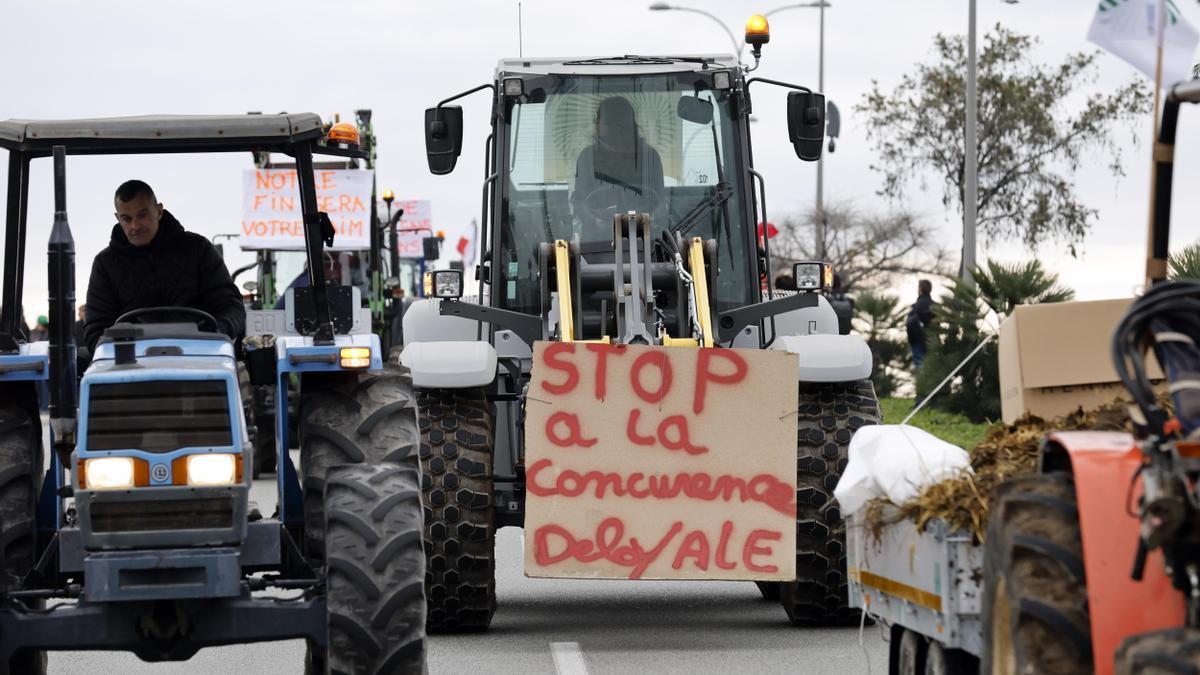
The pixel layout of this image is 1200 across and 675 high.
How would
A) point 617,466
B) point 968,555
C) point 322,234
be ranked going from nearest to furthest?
1. point 968,555
2. point 322,234
3. point 617,466

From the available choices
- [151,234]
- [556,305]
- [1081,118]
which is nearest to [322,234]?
[151,234]

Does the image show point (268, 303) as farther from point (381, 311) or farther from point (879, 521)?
point (879, 521)

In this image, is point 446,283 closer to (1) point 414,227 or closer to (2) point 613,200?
(2) point 613,200

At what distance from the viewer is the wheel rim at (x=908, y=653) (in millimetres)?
8080

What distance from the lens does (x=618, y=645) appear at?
454 inches

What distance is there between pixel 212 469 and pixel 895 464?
234 cm

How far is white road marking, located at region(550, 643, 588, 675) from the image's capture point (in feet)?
34.6

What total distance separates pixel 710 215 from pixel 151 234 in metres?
4.87

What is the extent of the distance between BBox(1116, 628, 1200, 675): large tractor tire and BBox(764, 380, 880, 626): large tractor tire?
6406 mm

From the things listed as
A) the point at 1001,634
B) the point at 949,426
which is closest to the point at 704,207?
the point at 1001,634

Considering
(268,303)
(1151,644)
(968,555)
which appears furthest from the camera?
(268,303)

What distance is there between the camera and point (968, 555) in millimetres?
7105

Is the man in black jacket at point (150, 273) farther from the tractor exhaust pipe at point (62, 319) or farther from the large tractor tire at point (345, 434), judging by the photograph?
the tractor exhaust pipe at point (62, 319)

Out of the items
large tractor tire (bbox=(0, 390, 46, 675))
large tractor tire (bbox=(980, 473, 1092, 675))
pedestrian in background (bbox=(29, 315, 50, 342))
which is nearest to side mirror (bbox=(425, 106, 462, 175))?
pedestrian in background (bbox=(29, 315, 50, 342))
